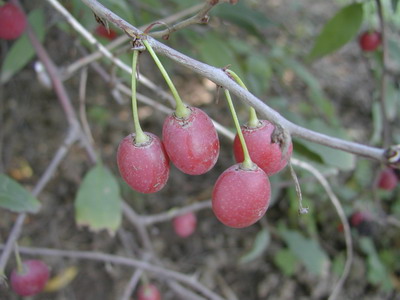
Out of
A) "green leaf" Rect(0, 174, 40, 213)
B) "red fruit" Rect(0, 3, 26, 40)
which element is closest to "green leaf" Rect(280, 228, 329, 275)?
"green leaf" Rect(0, 174, 40, 213)

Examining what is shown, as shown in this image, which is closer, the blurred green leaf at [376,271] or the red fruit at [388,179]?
the red fruit at [388,179]

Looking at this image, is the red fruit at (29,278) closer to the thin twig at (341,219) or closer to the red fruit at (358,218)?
the thin twig at (341,219)

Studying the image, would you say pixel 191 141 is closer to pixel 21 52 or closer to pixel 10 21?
pixel 10 21

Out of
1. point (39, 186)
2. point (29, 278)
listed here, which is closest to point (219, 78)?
point (39, 186)

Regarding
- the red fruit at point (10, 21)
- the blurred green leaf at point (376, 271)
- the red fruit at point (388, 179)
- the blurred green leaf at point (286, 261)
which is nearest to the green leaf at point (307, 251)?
the blurred green leaf at point (286, 261)

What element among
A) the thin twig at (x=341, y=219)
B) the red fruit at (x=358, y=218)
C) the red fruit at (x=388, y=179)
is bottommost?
the red fruit at (x=358, y=218)
